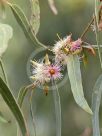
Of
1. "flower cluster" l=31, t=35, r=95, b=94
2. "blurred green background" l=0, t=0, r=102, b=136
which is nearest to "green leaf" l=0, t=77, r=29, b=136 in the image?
"flower cluster" l=31, t=35, r=95, b=94

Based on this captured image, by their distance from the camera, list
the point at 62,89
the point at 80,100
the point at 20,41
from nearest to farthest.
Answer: the point at 80,100
the point at 62,89
the point at 20,41

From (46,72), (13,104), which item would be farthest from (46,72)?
(13,104)

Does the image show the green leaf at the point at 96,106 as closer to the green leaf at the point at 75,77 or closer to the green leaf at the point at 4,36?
the green leaf at the point at 75,77

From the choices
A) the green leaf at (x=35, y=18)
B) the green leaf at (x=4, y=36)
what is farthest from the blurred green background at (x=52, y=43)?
the green leaf at (x=4, y=36)

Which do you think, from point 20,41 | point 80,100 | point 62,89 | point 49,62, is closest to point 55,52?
point 49,62

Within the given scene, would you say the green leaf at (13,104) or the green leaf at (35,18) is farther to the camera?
the green leaf at (35,18)

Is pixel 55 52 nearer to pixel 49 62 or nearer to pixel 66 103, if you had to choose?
pixel 49 62

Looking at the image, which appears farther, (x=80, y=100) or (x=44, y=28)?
(x=44, y=28)

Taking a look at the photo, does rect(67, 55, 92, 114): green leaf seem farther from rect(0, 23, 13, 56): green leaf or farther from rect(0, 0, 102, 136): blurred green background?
rect(0, 0, 102, 136): blurred green background

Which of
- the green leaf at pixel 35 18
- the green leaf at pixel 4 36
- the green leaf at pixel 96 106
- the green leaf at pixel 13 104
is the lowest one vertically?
the green leaf at pixel 96 106
